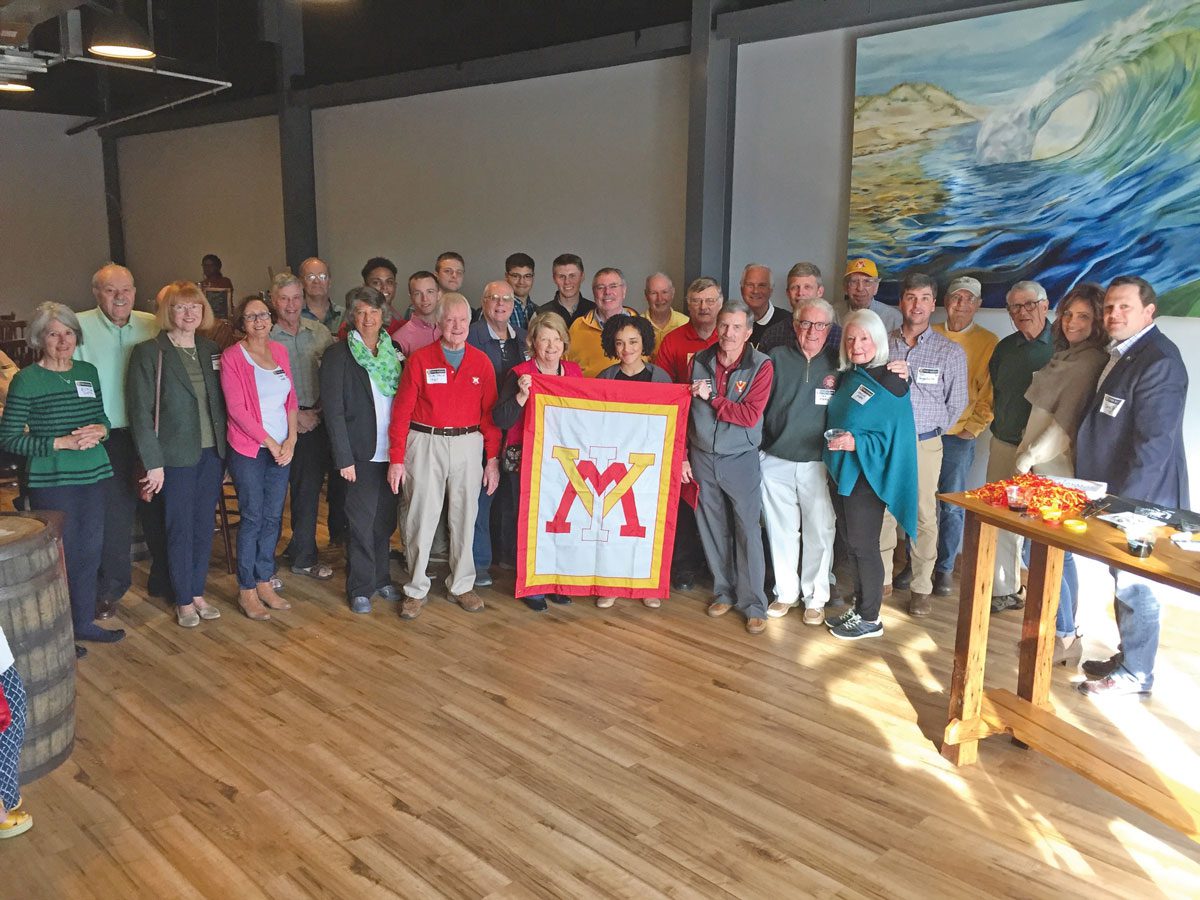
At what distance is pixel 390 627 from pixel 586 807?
1793mm

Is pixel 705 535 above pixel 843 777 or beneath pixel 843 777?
above

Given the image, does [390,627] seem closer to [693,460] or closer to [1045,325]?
[693,460]

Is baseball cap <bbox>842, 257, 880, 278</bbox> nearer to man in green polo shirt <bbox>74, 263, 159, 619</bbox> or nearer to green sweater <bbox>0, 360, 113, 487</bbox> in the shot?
man in green polo shirt <bbox>74, 263, 159, 619</bbox>

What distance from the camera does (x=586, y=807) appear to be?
296cm

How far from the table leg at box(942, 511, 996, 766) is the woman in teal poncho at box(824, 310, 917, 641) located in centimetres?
84

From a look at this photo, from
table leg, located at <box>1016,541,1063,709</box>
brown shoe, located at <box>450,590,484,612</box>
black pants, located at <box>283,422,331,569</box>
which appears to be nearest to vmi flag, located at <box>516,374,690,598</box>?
brown shoe, located at <box>450,590,484,612</box>

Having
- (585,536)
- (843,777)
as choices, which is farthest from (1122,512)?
(585,536)

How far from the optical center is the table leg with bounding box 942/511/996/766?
3221 millimetres

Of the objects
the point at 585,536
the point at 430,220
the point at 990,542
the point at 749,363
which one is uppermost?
the point at 430,220

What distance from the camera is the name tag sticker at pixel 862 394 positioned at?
4.09 metres

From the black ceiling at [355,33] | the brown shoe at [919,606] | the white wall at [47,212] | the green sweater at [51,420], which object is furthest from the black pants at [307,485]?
the white wall at [47,212]

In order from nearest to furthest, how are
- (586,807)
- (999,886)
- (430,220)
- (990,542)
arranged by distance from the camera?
(999,886)
(586,807)
(990,542)
(430,220)

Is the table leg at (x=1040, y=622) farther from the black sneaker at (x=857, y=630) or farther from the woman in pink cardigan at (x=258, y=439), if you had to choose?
the woman in pink cardigan at (x=258, y=439)

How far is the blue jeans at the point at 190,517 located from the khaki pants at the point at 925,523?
323 centimetres
